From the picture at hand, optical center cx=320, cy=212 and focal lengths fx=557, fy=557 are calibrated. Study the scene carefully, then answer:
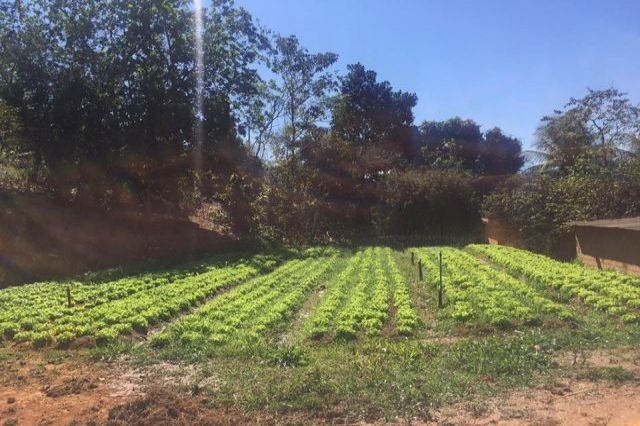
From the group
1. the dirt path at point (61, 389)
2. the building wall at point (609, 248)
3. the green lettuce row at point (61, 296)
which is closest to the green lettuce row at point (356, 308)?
the dirt path at point (61, 389)

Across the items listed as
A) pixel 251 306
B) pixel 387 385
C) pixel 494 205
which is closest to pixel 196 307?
pixel 251 306

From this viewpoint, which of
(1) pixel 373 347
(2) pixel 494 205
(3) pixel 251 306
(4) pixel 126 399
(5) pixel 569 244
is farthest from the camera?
(2) pixel 494 205

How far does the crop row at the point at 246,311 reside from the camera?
997 cm

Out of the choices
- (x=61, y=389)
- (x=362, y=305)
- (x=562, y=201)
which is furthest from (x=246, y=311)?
(x=562, y=201)

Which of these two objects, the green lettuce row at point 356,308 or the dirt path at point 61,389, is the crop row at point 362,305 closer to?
the green lettuce row at point 356,308

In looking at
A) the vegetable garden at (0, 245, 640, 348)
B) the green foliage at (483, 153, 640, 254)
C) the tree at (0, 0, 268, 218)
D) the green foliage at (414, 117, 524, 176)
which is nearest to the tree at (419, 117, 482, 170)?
the green foliage at (414, 117, 524, 176)

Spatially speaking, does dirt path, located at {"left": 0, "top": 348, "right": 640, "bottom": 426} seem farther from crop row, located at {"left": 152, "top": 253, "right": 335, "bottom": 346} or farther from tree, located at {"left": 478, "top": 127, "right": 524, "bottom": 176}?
tree, located at {"left": 478, "top": 127, "right": 524, "bottom": 176}

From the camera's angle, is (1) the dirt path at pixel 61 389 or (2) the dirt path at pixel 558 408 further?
(1) the dirt path at pixel 61 389

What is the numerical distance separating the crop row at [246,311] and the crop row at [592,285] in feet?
20.7

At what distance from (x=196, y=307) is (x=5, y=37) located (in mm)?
21143

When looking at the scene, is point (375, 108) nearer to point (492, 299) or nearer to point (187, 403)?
point (492, 299)

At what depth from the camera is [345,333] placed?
9852 mm

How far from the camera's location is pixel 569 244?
24203 mm

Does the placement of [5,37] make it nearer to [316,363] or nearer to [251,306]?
[251,306]
